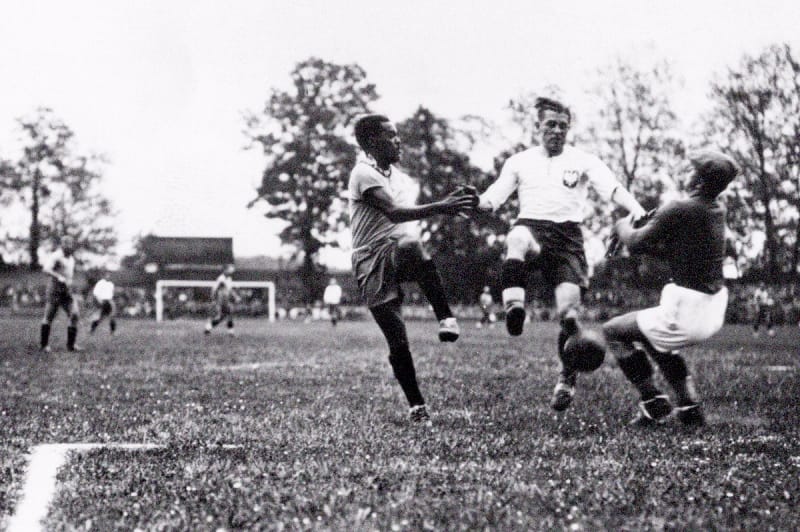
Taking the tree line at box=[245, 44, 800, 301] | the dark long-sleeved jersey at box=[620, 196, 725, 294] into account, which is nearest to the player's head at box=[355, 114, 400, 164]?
the dark long-sleeved jersey at box=[620, 196, 725, 294]

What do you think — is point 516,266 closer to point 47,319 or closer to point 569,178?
point 569,178

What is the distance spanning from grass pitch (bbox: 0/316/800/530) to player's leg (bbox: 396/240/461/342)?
2.70 feet

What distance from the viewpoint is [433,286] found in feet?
22.0

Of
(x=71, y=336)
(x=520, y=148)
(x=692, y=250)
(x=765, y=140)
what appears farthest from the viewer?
(x=520, y=148)

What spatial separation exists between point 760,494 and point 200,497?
251 cm

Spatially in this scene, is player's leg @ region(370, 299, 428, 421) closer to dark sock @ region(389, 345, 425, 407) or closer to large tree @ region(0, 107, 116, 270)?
dark sock @ region(389, 345, 425, 407)

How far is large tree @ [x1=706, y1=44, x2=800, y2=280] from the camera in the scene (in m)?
36.0

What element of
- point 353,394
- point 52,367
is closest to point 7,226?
point 52,367

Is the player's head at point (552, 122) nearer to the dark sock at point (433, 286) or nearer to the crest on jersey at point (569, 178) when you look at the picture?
the crest on jersey at point (569, 178)

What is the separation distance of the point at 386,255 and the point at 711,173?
7.61ft

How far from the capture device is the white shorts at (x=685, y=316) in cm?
591

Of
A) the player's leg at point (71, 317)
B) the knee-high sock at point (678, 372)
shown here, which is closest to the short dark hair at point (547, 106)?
the knee-high sock at point (678, 372)

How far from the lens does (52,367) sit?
40.5ft

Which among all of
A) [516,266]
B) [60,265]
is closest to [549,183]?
[516,266]
